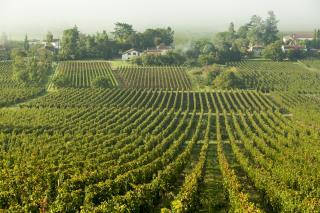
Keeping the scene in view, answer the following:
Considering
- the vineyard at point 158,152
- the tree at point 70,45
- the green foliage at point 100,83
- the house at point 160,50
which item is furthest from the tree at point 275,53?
the tree at point 70,45

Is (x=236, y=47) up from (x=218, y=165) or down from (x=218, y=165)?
up

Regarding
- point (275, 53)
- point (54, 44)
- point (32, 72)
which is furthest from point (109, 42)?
point (275, 53)

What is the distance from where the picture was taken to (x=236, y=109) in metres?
84.0

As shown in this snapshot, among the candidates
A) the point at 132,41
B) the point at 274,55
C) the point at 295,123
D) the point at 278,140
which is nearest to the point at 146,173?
the point at 278,140

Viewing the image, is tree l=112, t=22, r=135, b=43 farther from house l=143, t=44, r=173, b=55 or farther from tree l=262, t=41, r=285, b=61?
tree l=262, t=41, r=285, b=61

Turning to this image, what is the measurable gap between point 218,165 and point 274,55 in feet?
333

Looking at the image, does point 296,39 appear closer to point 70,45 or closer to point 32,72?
point 70,45

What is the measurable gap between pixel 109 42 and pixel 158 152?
104 m

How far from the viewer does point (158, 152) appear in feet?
177

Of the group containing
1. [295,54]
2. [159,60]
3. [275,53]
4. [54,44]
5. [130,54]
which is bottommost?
[159,60]

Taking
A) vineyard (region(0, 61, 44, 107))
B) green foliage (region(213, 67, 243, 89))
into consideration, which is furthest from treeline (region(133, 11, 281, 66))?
vineyard (region(0, 61, 44, 107))

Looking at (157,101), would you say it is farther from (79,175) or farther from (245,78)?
(79,175)

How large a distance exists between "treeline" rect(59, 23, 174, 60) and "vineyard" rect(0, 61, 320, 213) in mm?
48951

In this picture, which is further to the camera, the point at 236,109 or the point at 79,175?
the point at 236,109
